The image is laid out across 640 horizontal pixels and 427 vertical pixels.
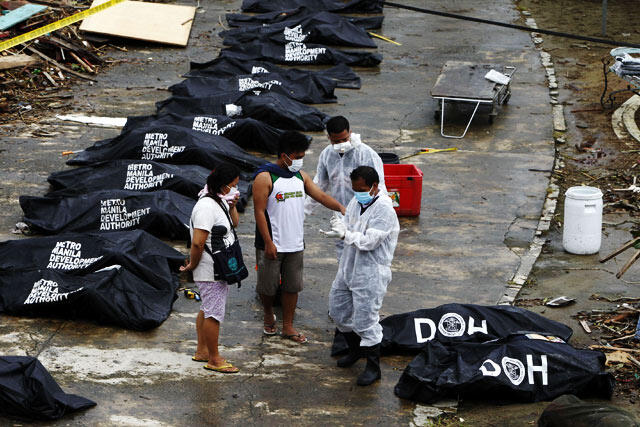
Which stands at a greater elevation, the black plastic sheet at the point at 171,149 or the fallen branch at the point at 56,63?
the fallen branch at the point at 56,63

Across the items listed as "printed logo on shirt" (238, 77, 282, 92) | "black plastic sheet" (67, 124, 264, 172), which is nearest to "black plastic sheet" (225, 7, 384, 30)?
"printed logo on shirt" (238, 77, 282, 92)

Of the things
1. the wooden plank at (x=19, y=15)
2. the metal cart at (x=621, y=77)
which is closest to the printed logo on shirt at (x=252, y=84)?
the wooden plank at (x=19, y=15)

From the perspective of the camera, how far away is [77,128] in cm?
1440

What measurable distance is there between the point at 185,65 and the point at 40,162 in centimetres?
613

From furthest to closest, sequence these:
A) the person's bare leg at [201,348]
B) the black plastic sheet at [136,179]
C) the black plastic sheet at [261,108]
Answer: the black plastic sheet at [261,108] < the black plastic sheet at [136,179] < the person's bare leg at [201,348]

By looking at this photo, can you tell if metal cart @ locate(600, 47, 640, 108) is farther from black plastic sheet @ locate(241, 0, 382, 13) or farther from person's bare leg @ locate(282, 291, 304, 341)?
person's bare leg @ locate(282, 291, 304, 341)

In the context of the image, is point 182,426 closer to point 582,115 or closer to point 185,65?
point 582,115

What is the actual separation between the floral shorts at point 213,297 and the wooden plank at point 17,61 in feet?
35.6

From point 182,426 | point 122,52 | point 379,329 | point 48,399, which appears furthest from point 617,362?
point 122,52

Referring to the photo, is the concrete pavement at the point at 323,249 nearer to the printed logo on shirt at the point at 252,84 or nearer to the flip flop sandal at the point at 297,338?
the flip flop sandal at the point at 297,338

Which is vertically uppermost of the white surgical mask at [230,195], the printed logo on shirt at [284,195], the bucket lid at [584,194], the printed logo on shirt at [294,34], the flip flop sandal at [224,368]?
the printed logo on shirt at [294,34]

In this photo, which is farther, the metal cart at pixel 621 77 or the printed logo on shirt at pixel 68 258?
the metal cart at pixel 621 77

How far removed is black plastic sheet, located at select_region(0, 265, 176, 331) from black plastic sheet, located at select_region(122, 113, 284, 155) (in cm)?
524

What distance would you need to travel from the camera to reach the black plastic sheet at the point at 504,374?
7098mm
